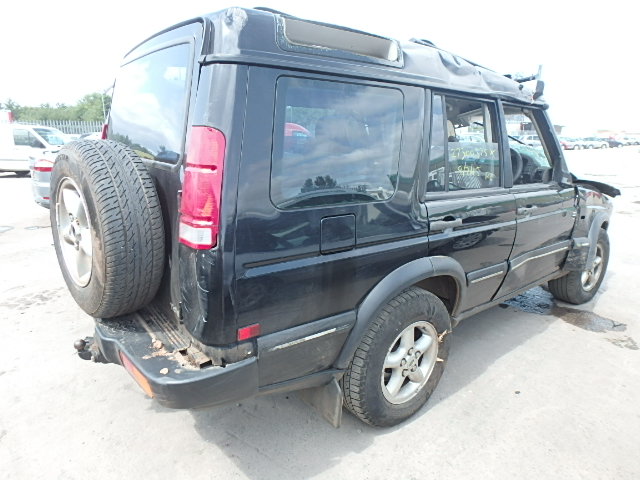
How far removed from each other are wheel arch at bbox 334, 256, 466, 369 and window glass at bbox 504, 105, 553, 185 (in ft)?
3.31

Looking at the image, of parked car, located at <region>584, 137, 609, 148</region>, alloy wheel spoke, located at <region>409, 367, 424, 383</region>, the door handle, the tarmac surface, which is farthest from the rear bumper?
parked car, located at <region>584, 137, 609, 148</region>

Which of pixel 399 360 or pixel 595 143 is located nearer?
pixel 399 360

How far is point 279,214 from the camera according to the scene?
6.02ft

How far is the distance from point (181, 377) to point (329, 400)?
83 cm

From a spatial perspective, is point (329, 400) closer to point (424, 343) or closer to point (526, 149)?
point (424, 343)

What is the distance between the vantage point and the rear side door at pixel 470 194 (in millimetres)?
2529

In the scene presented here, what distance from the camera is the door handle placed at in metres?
2.48

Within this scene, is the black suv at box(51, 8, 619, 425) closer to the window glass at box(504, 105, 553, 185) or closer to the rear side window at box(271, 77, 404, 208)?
the rear side window at box(271, 77, 404, 208)

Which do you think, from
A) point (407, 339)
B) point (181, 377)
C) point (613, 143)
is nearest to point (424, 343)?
point (407, 339)

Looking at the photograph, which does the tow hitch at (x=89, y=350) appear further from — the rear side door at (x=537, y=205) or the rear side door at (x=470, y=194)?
the rear side door at (x=537, y=205)

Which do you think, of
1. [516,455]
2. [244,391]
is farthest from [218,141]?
[516,455]

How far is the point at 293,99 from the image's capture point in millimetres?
1873

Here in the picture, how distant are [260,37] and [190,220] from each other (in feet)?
2.63

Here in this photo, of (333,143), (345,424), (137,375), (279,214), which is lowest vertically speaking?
(345,424)
